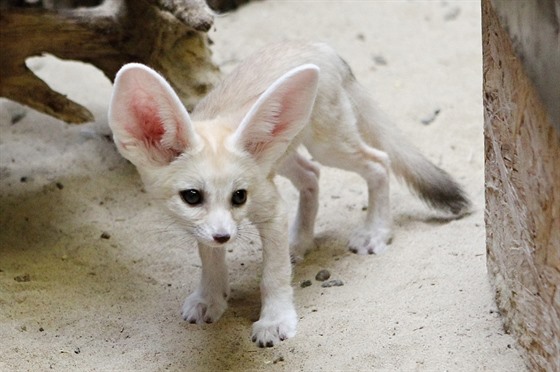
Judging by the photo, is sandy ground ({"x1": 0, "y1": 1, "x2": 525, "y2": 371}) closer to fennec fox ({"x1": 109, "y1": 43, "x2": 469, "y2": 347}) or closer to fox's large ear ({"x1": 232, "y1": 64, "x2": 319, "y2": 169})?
fennec fox ({"x1": 109, "y1": 43, "x2": 469, "y2": 347})

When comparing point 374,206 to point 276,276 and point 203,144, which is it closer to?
point 276,276

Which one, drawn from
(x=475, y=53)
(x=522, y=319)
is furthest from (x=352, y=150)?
(x=475, y=53)

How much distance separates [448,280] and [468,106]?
2198mm

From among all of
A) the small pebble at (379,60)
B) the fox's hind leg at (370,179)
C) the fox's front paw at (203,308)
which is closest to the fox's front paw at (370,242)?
the fox's hind leg at (370,179)

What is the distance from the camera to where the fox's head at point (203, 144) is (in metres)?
2.98

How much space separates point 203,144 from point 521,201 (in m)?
1.09

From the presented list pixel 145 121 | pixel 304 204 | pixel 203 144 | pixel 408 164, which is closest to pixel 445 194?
pixel 408 164

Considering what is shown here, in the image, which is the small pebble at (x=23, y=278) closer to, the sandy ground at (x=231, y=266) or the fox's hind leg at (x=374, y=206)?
the sandy ground at (x=231, y=266)

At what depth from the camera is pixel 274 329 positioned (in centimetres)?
332

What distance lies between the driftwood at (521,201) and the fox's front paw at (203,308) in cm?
109

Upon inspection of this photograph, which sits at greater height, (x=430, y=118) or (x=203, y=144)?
(x=203, y=144)

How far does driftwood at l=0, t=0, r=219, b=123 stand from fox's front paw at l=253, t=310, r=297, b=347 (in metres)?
1.51

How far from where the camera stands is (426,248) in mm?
3910

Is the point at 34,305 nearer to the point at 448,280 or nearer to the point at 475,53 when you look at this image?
the point at 448,280
